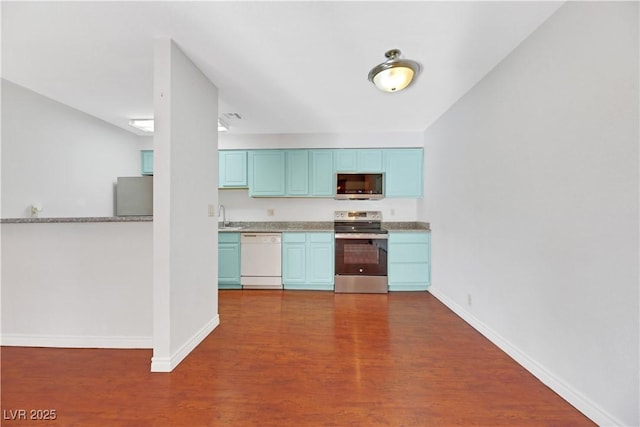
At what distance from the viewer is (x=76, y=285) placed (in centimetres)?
204

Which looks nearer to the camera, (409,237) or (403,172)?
(409,237)

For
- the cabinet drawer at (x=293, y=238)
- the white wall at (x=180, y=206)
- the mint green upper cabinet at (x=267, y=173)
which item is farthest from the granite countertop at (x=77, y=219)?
the mint green upper cabinet at (x=267, y=173)

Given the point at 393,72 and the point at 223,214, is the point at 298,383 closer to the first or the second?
the point at 393,72

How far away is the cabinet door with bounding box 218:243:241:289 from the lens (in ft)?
11.9

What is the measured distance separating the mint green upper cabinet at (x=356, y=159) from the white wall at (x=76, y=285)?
2.72 m

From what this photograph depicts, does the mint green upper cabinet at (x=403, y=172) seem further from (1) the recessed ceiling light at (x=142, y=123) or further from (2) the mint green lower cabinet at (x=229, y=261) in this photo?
(1) the recessed ceiling light at (x=142, y=123)

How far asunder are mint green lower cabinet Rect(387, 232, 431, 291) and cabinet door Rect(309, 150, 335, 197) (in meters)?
1.17

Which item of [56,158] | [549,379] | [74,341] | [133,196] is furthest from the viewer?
[133,196]

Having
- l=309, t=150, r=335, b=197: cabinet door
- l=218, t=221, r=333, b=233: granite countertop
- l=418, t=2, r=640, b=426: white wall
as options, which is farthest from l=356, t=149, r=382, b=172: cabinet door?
l=418, t=2, r=640, b=426: white wall

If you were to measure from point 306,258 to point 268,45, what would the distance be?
2.62 m

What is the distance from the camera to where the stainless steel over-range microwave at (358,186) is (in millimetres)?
3855

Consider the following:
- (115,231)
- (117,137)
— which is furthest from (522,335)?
(117,137)

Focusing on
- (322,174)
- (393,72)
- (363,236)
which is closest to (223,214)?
(322,174)

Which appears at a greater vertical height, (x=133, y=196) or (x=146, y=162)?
(x=146, y=162)
